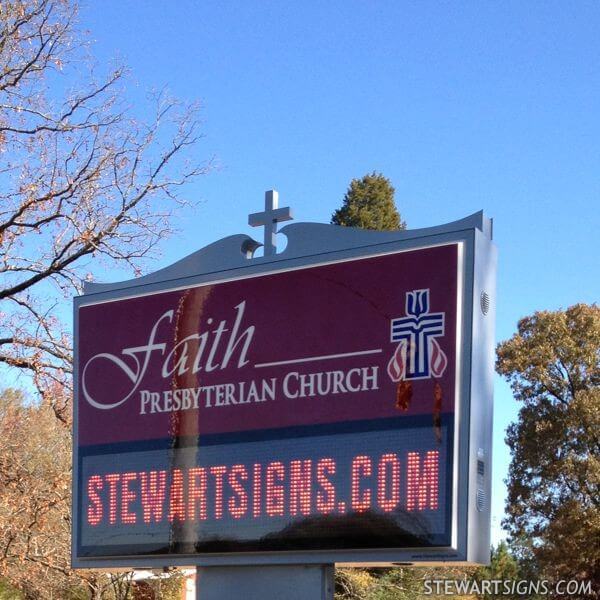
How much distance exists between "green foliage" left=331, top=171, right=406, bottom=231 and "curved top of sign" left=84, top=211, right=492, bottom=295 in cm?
2248

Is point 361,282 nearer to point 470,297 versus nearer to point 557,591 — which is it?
point 470,297

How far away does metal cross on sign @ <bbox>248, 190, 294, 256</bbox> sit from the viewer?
895cm

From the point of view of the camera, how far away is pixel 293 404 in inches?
324

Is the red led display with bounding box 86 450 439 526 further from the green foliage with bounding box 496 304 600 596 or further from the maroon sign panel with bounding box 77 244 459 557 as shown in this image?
the green foliage with bounding box 496 304 600 596

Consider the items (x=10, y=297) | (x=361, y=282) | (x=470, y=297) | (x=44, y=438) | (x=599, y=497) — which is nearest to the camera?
(x=470, y=297)

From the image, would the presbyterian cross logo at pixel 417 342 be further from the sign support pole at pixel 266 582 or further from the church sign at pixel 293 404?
the sign support pole at pixel 266 582

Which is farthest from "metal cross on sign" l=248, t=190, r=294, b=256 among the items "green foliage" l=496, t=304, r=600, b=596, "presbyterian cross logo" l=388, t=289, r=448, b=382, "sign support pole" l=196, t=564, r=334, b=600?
"green foliage" l=496, t=304, r=600, b=596

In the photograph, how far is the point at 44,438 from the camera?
1886cm

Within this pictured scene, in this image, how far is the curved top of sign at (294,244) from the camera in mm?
7883

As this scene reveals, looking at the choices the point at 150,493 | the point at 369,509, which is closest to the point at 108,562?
the point at 150,493

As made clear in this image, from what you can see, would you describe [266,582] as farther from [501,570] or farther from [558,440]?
[501,570]

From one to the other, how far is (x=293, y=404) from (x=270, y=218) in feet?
5.25

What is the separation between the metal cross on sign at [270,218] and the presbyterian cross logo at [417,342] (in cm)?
149

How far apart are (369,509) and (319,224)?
2.16 meters
